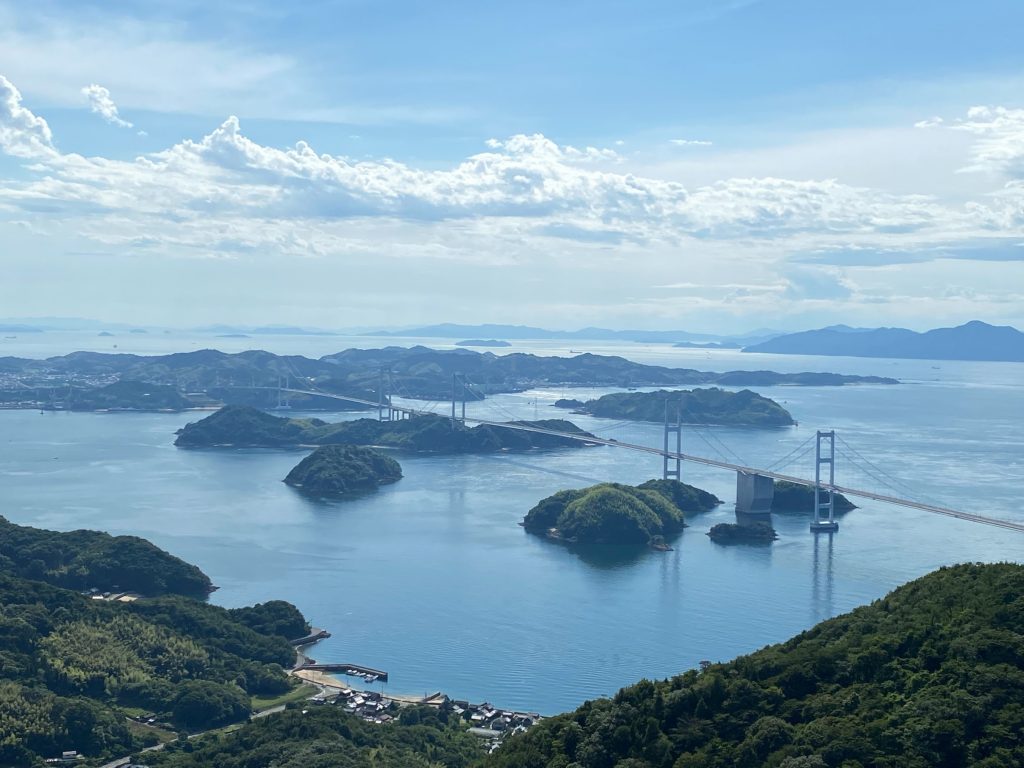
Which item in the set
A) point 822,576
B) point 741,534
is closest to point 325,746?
point 822,576

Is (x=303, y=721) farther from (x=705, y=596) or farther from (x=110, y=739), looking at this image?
(x=705, y=596)

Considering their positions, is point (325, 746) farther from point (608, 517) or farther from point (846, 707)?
point (608, 517)

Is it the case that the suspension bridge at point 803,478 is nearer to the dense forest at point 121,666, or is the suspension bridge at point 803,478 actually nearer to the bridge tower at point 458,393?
the bridge tower at point 458,393

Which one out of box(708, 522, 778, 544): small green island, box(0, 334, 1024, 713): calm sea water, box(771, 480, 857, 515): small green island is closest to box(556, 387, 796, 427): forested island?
box(0, 334, 1024, 713): calm sea water

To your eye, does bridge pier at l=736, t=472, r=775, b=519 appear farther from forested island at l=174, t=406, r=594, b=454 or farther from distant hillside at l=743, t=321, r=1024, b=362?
distant hillside at l=743, t=321, r=1024, b=362

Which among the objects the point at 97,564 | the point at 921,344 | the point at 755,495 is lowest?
the point at 97,564

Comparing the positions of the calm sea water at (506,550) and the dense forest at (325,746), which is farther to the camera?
the calm sea water at (506,550)

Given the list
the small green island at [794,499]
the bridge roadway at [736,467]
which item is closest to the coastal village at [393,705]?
the bridge roadway at [736,467]
